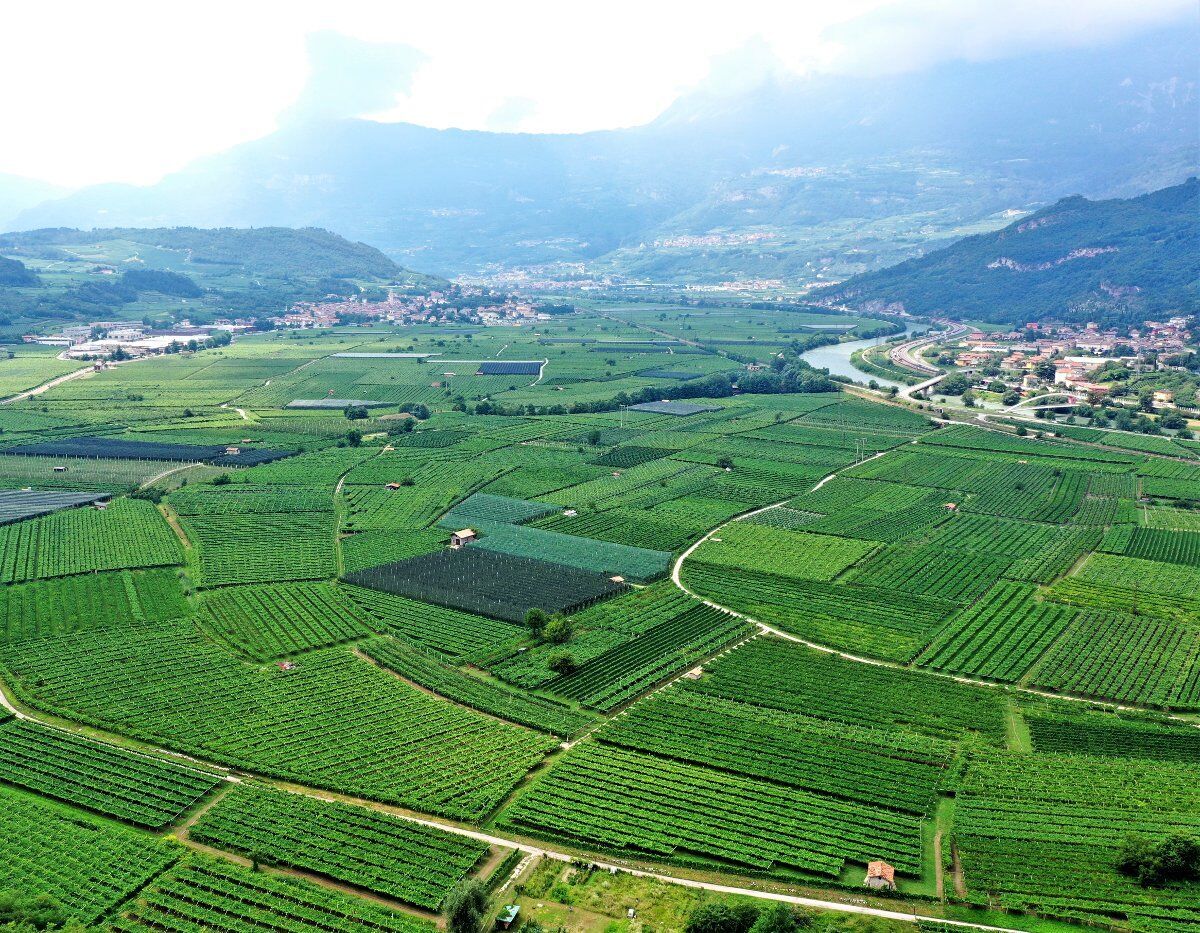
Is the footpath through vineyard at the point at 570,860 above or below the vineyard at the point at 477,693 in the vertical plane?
below

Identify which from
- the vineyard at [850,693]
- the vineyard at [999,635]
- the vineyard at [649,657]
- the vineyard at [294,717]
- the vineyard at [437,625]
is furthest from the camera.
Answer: the vineyard at [437,625]

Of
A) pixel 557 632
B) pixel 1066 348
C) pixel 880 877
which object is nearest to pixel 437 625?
pixel 557 632

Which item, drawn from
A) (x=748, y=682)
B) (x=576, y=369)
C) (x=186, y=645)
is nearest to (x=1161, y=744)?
(x=748, y=682)

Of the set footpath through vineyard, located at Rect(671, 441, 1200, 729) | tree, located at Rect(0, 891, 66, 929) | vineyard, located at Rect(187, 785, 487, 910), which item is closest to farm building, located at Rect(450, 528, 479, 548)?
footpath through vineyard, located at Rect(671, 441, 1200, 729)

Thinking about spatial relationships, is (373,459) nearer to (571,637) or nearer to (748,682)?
(571,637)

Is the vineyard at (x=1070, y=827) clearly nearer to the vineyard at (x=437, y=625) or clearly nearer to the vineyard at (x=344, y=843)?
the vineyard at (x=344, y=843)

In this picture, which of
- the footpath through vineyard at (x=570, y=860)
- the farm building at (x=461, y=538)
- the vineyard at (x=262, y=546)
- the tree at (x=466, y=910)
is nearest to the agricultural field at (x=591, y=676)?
the footpath through vineyard at (x=570, y=860)

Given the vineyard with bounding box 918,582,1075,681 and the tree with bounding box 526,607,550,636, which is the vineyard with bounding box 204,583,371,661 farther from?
the vineyard with bounding box 918,582,1075,681
